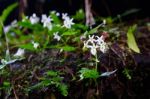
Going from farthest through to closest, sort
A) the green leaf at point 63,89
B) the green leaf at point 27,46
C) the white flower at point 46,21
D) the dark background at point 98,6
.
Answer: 1. the dark background at point 98,6
2. the white flower at point 46,21
3. the green leaf at point 27,46
4. the green leaf at point 63,89

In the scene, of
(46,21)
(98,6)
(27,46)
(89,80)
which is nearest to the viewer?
(89,80)

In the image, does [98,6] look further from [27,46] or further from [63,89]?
[63,89]

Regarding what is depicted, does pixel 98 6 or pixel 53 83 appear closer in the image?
pixel 53 83

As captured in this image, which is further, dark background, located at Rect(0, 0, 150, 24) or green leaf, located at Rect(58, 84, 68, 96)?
dark background, located at Rect(0, 0, 150, 24)

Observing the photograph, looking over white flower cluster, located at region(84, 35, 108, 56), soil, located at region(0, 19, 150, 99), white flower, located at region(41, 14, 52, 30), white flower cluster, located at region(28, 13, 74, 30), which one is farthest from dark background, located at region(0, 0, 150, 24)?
white flower cluster, located at region(84, 35, 108, 56)

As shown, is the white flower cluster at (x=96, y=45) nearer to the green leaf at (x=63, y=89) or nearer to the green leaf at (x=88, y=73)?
the green leaf at (x=88, y=73)

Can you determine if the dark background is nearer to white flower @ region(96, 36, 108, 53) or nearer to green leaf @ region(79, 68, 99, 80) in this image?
white flower @ region(96, 36, 108, 53)

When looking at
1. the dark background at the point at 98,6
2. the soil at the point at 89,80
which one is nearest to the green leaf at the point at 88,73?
the soil at the point at 89,80

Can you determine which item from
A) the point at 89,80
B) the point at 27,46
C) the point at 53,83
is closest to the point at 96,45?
the point at 89,80

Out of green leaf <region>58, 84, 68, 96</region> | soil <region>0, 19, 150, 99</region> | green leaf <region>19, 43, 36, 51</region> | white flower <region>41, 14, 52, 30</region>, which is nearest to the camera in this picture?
green leaf <region>58, 84, 68, 96</region>
